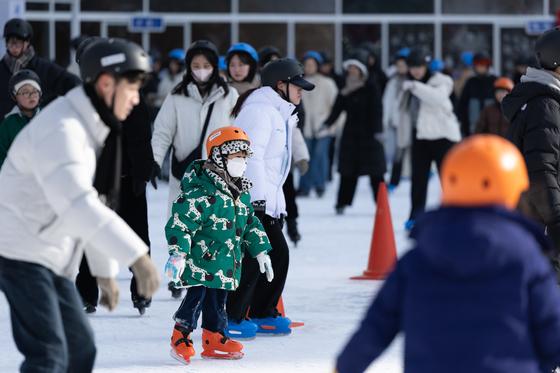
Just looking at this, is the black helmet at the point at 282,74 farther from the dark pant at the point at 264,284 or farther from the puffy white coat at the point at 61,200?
the puffy white coat at the point at 61,200

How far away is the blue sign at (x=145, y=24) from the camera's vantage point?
2705 centimetres

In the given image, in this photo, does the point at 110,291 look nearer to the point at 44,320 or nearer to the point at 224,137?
the point at 44,320

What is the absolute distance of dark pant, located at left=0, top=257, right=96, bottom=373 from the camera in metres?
4.88

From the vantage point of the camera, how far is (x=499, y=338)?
12.6 feet

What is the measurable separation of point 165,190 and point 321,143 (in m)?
2.47

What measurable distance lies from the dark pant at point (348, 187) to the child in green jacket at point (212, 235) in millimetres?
8571

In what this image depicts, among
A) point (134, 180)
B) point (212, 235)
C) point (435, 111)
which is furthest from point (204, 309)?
point (435, 111)

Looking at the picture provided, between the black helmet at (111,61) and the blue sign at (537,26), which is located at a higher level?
the black helmet at (111,61)

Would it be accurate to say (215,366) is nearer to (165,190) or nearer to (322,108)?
(322,108)

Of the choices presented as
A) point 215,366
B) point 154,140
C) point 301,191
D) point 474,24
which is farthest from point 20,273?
point 474,24

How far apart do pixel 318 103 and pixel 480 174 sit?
50.2 feet

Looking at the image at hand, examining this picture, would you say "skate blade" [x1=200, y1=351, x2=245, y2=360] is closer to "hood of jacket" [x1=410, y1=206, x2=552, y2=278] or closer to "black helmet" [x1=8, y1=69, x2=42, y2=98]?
"black helmet" [x1=8, y1=69, x2=42, y2=98]

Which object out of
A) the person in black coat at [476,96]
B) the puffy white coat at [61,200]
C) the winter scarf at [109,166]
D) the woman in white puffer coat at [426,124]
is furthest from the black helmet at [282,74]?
the person in black coat at [476,96]

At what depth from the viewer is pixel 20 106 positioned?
29.4ft
